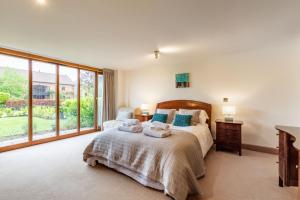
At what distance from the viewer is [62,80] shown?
489 centimetres

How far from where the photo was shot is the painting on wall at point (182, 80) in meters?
4.76

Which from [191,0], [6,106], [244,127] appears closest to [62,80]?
[6,106]

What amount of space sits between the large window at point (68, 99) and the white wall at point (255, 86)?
3.25 metres

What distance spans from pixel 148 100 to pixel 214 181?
3575 millimetres

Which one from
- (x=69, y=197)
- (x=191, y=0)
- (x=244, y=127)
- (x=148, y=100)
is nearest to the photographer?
(x=191, y=0)

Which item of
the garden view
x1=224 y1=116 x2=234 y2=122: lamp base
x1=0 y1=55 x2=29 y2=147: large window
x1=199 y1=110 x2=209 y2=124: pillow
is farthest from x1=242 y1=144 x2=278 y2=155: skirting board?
x1=0 y1=55 x2=29 y2=147: large window

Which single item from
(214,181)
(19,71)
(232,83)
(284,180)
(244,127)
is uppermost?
(19,71)

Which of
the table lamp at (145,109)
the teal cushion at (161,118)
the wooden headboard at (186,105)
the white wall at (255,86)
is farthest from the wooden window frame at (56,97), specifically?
the white wall at (255,86)

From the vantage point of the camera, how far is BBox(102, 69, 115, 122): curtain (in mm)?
5699

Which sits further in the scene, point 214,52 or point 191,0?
point 214,52

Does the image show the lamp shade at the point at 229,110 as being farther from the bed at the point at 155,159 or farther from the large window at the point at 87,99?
the large window at the point at 87,99

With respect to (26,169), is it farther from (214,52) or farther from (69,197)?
(214,52)

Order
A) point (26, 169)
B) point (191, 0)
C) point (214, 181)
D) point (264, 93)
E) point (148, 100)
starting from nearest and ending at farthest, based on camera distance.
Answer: point (191, 0)
point (214, 181)
point (26, 169)
point (264, 93)
point (148, 100)

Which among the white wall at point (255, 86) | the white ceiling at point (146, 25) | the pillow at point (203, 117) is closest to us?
the white ceiling at point (146, 25)
